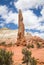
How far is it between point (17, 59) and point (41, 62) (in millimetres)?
4728

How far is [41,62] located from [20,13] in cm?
2581

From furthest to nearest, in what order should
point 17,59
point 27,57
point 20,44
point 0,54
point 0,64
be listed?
point 20,44 < point 17,59 < point 27,57 < point 0,54 < point 0,64

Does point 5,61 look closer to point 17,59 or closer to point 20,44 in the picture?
point 17,59

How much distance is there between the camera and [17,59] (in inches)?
1476

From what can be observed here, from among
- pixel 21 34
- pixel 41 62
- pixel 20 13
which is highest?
pixel 20 13

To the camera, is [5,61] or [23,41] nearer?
[5,61]

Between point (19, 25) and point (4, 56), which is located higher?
point (19, 25)

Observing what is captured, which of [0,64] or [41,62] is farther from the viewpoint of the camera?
[41,62]

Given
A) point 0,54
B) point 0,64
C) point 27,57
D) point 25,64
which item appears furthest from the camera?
point 27,57

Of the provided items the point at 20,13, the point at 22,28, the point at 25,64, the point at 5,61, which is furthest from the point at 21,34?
the point at 5,61

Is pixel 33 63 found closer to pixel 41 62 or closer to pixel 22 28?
pixel 41 62

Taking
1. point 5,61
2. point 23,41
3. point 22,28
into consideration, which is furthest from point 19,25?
point 5,61

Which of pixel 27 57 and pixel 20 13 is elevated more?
pixel 20 13

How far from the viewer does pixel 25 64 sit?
3219 cm
